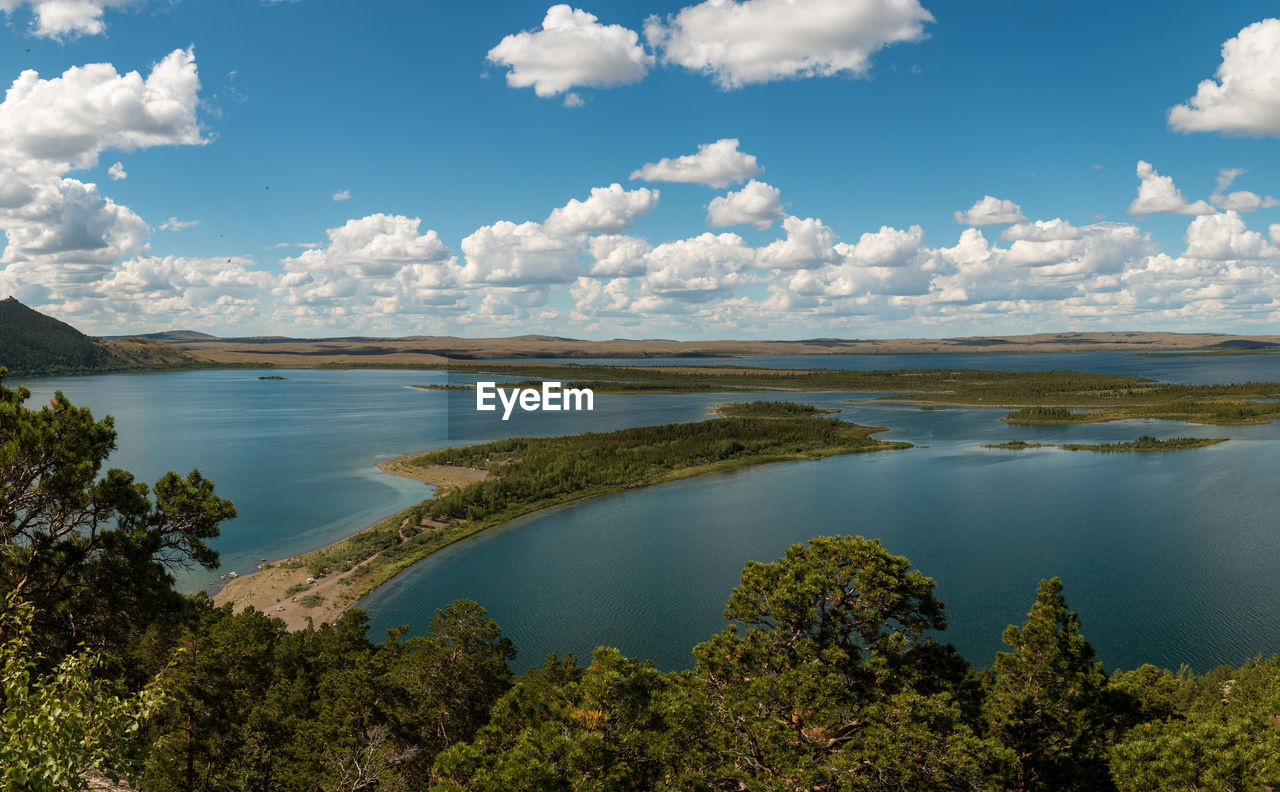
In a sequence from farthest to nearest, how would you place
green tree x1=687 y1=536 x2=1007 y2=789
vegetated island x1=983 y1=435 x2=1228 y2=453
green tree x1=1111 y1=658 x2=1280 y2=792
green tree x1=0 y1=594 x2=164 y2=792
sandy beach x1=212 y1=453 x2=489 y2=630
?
vegetated island x1=983 y1=435 x2=1228 y2=453 < sandy beach x1=212 y1=453 x2=489 y2=630 < green tree x1=687 y1=536 x2=1007 y2=789 < green tree x1=1111 y1=658 x2=1280 y2=792 < green tree x1=0 y1=594 x2=164 y2=792

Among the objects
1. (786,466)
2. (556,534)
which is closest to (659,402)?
(786,466)

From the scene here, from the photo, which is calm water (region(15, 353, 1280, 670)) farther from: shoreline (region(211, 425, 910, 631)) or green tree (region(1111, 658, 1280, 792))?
green tree (region(1111, 658, 1280, 792))

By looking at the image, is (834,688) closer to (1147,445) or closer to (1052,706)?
(1052,706)

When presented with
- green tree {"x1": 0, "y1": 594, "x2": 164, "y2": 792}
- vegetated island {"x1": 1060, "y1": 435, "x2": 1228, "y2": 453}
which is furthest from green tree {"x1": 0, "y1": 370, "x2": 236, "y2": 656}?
vegetated island {"x1": 1060, "y1": 435, "x2": 1228, "y2": 453}

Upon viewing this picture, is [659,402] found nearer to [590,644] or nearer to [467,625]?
[590,644]

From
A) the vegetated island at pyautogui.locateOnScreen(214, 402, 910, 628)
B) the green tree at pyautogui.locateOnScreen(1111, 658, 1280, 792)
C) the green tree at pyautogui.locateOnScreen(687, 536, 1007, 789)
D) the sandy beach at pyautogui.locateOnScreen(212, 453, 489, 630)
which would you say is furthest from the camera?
the vegetated island at pyautogui.locateOnScreen(214, 402, 910, 628)

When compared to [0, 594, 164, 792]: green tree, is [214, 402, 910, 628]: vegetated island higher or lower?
lower

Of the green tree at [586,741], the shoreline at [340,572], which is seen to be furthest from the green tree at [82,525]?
the shoreline at [340,572]
